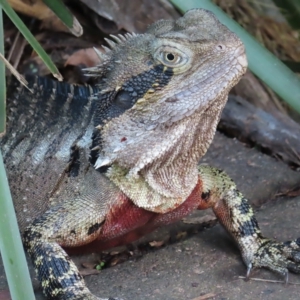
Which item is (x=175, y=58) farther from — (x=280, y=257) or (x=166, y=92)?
(x=280, y=257)

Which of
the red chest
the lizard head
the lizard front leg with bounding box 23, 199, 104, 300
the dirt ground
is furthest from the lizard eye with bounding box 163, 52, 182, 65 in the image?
the dirt ground

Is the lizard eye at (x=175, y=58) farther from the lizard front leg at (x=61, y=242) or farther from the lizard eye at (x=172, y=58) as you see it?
the lizard front leg at (x=61, y=242)

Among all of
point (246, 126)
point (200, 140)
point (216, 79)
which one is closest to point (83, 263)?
point (200, 140)

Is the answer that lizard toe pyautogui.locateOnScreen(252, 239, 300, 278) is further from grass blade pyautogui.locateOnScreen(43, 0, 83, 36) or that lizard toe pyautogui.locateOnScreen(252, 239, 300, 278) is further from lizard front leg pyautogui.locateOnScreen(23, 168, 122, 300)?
grass blade pyautogui.locateOnScreen(43, 0, 83, 36)

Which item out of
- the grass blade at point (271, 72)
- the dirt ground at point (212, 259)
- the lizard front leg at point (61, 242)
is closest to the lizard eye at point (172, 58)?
the grass blade at point (271, 72)

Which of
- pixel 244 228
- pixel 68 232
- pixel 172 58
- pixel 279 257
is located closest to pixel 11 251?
pixel 68 232

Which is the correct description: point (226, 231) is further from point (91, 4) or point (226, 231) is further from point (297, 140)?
point (91, 4)
